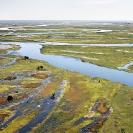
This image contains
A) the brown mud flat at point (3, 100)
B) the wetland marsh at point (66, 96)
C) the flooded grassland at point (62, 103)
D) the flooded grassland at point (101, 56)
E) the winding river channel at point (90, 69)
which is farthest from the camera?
the flooded grassland at point (101, 56)

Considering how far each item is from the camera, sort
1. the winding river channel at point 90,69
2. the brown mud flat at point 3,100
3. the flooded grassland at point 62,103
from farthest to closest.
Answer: the winding river channel at point 90,69, the brown mud flat at point 3,100, the flooded grassland at point 62,103

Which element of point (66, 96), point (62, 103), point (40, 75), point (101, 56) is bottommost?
point (62, 103)


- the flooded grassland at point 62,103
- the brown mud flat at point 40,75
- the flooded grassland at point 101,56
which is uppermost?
the flooded grassland at point 101,56

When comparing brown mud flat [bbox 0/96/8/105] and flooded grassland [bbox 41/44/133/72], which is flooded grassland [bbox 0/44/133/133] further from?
flooded grassland [bbox 41/44/133/72]

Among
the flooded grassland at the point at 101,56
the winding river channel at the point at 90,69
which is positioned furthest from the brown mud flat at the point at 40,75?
the flooded grassland at the point at 101,56

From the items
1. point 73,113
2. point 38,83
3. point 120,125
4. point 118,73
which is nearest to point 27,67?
point 38,83

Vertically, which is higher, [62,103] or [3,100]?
[3,100]

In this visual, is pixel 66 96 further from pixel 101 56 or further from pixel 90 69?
pixel 101 56

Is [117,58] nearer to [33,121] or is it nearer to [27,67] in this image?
[27,67]

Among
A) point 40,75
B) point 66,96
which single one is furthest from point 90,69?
point 66,96

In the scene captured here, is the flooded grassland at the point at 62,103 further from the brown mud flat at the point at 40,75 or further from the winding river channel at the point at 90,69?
the winding river channel at the point at 90,69

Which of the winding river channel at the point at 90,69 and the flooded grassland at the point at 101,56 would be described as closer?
the winding river channel at the point at 90,69
